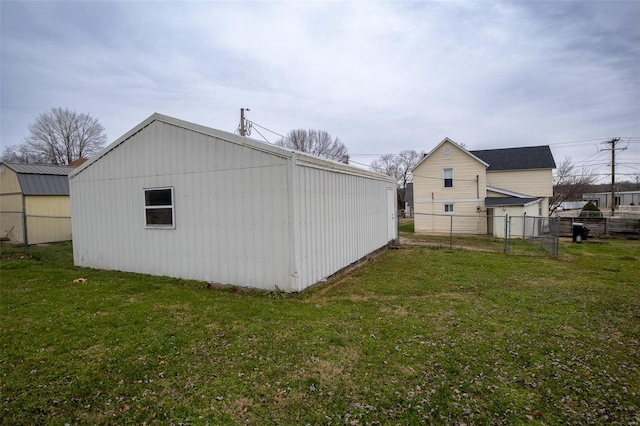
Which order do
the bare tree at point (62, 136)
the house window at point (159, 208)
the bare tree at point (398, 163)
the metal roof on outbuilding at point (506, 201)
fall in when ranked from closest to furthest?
the house window at point (159, 208), the metal roof on outbuilding at point (506, 201), the bare tree at point (62, 136), the bare tree at point (398, 163)

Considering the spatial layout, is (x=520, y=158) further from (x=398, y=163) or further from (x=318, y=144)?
(x=398, y=163)

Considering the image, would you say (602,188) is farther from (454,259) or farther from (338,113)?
(454,259)

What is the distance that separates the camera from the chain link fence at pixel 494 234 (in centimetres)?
1359

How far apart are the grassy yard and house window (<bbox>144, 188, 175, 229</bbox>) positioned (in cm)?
144

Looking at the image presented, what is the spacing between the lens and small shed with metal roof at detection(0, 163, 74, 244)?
14.2 metres

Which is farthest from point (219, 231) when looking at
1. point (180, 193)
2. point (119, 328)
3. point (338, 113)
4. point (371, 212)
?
point (338, 113)

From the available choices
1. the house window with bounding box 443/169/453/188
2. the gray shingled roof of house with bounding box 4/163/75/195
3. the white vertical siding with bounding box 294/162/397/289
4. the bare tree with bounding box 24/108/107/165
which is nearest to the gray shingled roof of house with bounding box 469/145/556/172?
the house window with bounding box 443/169/453/188

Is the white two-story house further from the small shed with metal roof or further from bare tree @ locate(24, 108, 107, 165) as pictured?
bare tree @ locate(24, 108, 107, 165)

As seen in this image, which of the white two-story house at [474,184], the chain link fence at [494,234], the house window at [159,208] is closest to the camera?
the house window at [159,208]

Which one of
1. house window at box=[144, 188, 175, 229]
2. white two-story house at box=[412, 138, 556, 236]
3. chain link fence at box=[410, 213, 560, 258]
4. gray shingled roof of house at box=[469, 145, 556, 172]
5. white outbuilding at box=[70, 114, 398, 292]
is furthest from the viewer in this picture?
gray shingled roof of house at box=[469, 145, 556, 172]

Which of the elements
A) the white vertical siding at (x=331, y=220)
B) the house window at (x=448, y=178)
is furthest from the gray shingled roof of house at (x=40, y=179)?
the house window at (x=448, y=178)

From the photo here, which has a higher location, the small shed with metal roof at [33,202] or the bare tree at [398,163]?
the bare tree at [398,163]

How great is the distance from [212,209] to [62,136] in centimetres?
3922

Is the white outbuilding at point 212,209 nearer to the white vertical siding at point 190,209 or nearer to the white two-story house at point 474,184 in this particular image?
the white vertical siding at point 190,209
